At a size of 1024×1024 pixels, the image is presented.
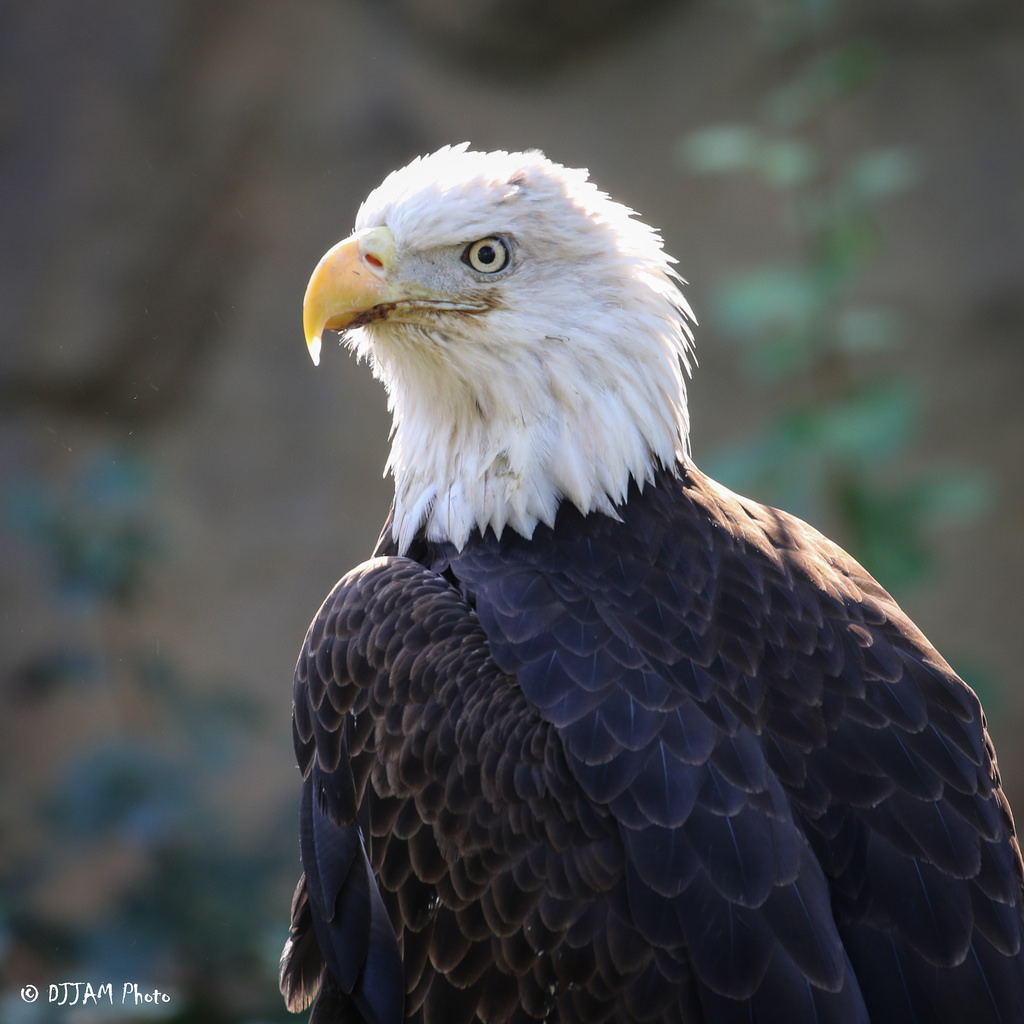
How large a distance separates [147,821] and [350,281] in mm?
2141

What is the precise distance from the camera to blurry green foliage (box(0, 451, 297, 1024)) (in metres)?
4.00

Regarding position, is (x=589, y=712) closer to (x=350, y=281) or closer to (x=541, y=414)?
(x=541, y=414)

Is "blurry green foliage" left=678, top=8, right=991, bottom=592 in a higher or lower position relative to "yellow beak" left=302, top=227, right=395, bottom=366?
higher

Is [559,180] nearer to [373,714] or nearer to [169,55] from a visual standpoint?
[373,714]

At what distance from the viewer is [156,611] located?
6.70 m

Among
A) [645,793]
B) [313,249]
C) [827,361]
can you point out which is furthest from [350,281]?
[313,249]

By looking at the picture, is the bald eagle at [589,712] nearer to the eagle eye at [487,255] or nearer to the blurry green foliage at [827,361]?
the eagle eye at [487,255]

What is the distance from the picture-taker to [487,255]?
2871 millimetres

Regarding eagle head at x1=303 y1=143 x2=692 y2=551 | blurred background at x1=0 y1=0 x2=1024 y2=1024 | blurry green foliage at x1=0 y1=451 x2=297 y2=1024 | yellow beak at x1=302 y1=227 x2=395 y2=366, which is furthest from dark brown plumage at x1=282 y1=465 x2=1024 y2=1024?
blurred background at x1=0 y1=0 x2=1024 y2=1024

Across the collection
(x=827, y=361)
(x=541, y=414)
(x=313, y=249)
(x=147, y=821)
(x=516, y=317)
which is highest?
(x=827, y=361)

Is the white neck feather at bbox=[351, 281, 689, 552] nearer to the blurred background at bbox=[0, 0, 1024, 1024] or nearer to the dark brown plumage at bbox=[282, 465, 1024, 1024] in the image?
the dark brown plumage at bbox=[282, 465, 1024, 1024]

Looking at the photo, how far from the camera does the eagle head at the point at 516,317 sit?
2.86 metres

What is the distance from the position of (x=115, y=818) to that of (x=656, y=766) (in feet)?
7.87

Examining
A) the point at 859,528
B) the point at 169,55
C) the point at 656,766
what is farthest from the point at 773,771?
the point at 169,55
